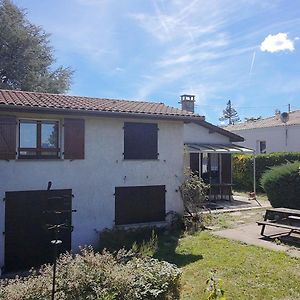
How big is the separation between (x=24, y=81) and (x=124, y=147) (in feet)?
70.6

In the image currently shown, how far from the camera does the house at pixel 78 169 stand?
13789 millimetres

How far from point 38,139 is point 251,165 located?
20779 mm

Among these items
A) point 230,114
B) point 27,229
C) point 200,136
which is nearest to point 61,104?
point 27,229

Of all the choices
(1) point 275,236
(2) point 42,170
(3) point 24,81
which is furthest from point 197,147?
(3) point 24,81

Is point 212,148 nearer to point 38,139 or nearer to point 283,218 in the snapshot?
point 283,218

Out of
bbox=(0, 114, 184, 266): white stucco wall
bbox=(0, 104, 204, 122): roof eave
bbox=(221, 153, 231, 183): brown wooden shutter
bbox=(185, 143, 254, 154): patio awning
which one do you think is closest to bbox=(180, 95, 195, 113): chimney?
bbox=(185, 143, 254, 154): patio awning

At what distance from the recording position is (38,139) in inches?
571

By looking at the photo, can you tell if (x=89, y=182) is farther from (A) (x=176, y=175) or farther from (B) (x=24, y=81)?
(B) (x=24, y=81)

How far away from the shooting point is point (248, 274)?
10.2 m

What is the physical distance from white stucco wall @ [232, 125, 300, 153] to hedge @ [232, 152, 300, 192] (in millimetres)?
5744

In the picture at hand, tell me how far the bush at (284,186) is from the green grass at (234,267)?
6802 millimetres

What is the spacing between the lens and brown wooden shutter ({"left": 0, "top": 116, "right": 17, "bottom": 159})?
13.5 m

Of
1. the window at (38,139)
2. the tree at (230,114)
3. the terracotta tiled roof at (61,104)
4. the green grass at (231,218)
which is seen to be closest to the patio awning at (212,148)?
the green grass at (231,218)

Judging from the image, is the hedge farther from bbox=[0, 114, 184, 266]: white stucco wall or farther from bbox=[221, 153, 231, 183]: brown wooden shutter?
bbox=[0, 114, 184, 266]: white stucco wall
